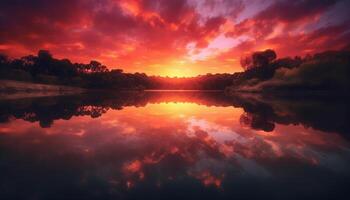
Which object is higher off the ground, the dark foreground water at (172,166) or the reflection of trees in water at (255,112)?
the dark foreground water at (172,166)

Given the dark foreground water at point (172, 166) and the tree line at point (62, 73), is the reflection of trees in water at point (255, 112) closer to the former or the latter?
the dark foreground water at point (172, 166)

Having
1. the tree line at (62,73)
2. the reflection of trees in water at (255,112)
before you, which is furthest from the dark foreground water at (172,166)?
the tree line at (62,73)

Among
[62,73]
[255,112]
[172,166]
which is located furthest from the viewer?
[62,73]

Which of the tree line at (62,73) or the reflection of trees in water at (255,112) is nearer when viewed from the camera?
the reflection of trees in water at (255,112)

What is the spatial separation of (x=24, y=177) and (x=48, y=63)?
4097 inches

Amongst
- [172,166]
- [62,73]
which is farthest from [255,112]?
[62,73]

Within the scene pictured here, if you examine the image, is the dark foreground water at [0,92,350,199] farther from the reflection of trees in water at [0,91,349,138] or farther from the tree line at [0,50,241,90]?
the tree line at [0,50,241,90]

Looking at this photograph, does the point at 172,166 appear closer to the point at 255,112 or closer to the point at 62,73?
the point at 255,112

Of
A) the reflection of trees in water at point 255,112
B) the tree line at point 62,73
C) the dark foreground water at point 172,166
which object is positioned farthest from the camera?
the tree line at point 62,73

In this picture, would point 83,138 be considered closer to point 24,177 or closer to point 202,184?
point 24,177

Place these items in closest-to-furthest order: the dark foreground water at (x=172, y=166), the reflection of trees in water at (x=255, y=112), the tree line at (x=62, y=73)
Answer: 1. the dark foreground water at (x=172, y=166)
2. the reflection of trees in water at (x=255, y=112)
3. the tree line at (x=62, y=73)

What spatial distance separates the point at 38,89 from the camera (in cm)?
6106

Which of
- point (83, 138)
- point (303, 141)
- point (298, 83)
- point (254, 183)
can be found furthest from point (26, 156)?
point (298, 83)

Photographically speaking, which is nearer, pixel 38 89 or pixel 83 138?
pixel 83 138
